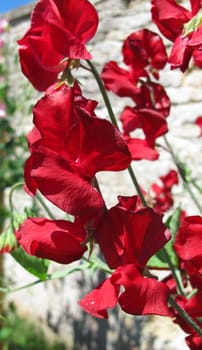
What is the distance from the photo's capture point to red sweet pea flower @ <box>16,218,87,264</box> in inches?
21.0

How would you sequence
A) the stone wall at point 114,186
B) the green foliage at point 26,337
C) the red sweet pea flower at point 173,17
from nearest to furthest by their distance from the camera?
the red sweet pea flower at point 173,17 → the stone wall at point 114,186 → the green foliage at point 26,337

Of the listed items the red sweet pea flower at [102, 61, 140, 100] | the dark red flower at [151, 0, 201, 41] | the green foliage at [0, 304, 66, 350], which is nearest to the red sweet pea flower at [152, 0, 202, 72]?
the dark red flower at [151, 0, 201, 41]

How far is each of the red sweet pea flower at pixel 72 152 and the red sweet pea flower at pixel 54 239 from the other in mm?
33

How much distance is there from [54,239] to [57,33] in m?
0.21

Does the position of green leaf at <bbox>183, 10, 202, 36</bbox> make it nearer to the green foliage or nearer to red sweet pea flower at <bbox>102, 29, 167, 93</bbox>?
red sweet pea flower at <bbox>102, 29, 167, 93</bbox>

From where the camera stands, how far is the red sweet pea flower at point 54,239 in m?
0.53

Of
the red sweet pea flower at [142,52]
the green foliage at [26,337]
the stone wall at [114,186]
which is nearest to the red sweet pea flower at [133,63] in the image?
the red sweet pea flower at [142,52]

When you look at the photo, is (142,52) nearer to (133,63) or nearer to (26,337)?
(133,63)

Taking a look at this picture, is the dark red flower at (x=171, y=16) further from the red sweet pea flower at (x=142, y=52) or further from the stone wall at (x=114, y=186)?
the stone wall at (x=114, y=186)

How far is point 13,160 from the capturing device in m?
3.27

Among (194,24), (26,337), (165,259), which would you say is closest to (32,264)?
(165,259)

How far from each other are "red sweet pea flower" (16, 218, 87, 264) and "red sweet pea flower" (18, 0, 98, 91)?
0.17 meters

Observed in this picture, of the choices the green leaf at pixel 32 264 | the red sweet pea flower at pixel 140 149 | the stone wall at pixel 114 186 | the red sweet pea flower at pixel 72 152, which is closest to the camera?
the red sweet pea flower at pixel 72 152

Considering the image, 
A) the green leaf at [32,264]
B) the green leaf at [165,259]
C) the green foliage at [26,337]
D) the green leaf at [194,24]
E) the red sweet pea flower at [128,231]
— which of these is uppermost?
the green leaf at [194,24]
